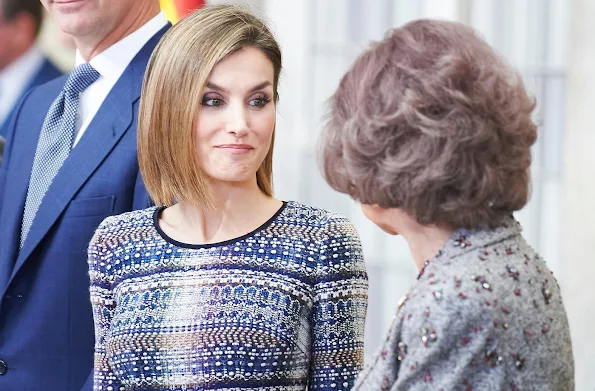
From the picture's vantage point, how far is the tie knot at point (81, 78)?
2.35 metres

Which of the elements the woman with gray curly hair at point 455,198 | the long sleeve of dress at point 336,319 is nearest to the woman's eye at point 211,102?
the long sleeve of dress at point 336,319

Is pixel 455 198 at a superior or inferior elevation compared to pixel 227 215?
superior

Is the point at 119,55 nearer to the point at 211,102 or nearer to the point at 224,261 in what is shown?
the point at 211,102

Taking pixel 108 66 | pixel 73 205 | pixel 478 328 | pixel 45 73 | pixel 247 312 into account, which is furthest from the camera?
pixel 45 73

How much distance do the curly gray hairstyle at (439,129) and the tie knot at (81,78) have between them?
3.41 feet

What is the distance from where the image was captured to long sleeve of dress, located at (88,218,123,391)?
76.3 inches

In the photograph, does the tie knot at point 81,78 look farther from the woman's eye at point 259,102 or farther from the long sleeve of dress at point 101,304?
the woman's eye at point 259,102

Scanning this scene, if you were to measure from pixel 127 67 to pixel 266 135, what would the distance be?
534 mm

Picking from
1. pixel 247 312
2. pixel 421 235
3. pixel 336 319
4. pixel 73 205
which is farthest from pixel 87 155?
pixel 421 235

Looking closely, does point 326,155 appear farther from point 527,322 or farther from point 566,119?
point 566,119

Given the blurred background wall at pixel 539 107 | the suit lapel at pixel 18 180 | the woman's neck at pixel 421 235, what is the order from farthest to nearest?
the blurred background wall at pixel 539 107
the suit lapel at pixel 18 180
the woman's neck at pixel 421 235

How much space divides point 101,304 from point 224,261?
282 mm

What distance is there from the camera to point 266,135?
1907mm

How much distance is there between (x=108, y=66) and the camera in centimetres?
233
